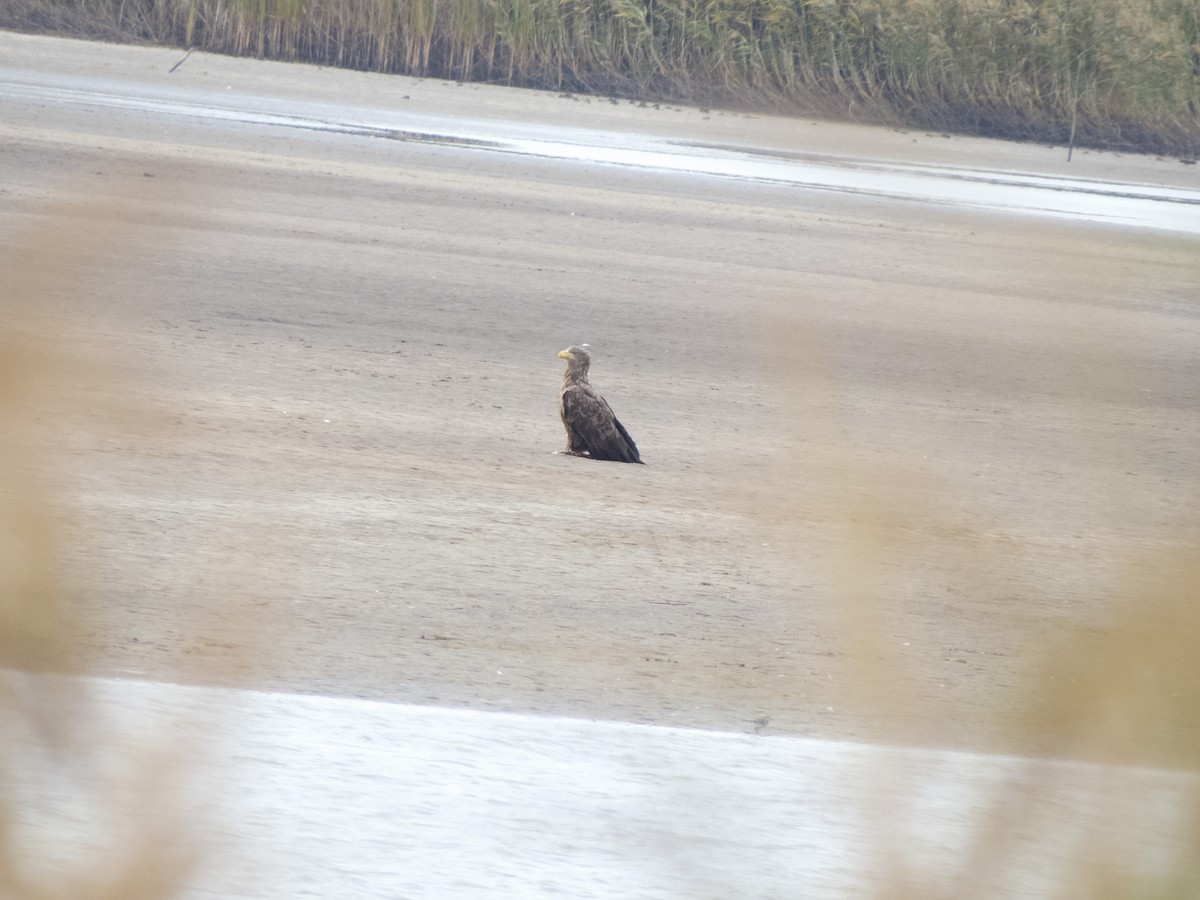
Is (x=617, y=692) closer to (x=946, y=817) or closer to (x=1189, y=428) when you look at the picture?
(x=946, y=817)

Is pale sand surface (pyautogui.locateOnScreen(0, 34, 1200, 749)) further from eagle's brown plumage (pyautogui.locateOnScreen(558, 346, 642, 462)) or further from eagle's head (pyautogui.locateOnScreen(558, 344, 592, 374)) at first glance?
eagle's head (pyautogui.locateOnScreen(558, 344, 592, 374))

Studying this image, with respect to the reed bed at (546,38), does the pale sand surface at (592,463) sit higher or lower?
lower

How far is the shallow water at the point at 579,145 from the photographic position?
62.7 feet

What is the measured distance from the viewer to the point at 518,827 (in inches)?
101

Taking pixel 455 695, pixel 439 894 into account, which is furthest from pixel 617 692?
pixel 439 894

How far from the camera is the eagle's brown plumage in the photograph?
6773 millimetres

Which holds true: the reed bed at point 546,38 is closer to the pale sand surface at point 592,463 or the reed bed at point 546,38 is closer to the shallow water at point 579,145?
the shallow water at point 579,145

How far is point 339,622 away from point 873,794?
3.11m

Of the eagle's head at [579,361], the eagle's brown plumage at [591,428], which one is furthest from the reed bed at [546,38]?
the eagle's brown plumage at [591,428]

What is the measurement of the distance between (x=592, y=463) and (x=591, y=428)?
16 cm

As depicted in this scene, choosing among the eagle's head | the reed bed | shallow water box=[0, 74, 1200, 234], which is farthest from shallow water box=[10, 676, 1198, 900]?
shallow water box=[0, 74, 1200, 234]

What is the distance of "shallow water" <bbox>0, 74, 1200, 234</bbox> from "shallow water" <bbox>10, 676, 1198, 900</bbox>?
15866 mm

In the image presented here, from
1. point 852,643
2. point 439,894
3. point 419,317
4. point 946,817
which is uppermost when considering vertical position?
point 852,643

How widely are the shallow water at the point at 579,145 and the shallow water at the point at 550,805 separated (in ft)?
52.1
